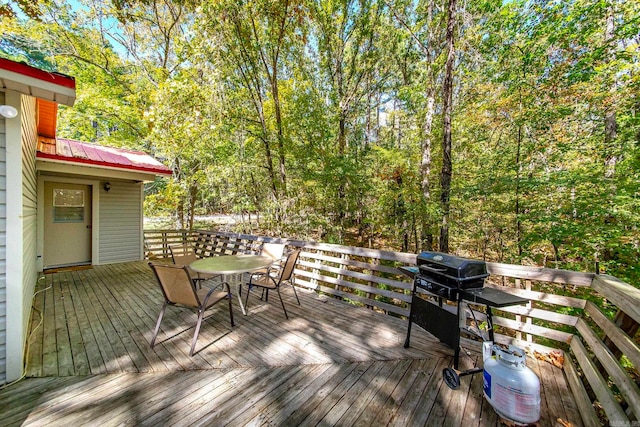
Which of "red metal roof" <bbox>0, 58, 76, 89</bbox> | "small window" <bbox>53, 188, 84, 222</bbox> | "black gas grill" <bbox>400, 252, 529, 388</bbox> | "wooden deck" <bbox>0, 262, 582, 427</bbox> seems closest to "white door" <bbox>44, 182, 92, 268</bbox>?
"small window" <bbox>53, 188, 84, 222</bbox>

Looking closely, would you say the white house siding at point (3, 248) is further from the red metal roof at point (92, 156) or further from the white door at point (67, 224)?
the white door at point (67, 224)

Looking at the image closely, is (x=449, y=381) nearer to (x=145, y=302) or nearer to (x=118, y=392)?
(x=118, y=392)

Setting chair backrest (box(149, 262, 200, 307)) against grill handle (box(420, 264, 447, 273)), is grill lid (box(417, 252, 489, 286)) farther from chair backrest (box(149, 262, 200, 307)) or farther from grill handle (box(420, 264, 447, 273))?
chair backrest (box(149, 262, 200, 307))

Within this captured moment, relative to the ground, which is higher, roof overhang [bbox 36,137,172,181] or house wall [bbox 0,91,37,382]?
roof overhang [bbox 36,137,172,181]

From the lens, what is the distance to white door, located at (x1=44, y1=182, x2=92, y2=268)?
5355 mm

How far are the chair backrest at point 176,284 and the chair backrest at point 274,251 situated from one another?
4.36ft

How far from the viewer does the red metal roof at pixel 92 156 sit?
13.7ft

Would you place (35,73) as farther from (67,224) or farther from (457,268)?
(67,224)

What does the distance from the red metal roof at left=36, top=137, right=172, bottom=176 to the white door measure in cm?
110

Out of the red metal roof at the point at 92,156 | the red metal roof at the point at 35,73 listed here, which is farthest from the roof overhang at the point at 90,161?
the red metal roof at the point at 35,73

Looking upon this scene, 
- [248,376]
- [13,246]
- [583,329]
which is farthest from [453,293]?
[13,246]

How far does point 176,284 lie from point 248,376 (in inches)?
43.0

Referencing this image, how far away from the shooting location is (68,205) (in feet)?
18.4

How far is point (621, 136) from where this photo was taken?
173 inches
